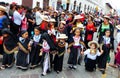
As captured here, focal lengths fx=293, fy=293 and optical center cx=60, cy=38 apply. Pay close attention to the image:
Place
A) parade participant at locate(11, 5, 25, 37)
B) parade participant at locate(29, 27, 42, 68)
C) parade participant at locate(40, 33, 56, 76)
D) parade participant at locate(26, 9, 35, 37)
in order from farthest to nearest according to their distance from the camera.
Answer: parade participant at locate(26, 9, 35, 37) < parade participant at locate(11, 5, 25, 37) < parade participant at locate(29, 27, 42, 68) < parade participant at locate(40, 33, 56, 76)

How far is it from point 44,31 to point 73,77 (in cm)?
165

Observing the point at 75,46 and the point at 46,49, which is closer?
the point at 46,49

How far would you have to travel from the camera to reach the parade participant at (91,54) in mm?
8802

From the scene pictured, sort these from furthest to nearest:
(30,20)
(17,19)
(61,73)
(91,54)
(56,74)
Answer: (30,20)
(17,19)
(91,54)
(61,73)
(56,74)

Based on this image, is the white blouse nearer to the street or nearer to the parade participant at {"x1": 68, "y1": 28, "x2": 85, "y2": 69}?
the parade participant at {"x1": 68, "y1": 28, "x2": 85, "y2": 69}

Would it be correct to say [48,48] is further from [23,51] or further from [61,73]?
[61,73]

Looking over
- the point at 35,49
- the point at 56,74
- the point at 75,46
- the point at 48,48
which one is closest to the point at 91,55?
the point at 75,46

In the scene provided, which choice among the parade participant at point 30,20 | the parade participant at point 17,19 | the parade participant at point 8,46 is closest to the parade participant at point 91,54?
the parade participant at point 8,46

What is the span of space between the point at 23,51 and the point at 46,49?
27.9 inches

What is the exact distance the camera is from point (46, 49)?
819 cm

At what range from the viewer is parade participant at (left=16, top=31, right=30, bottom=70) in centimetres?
837

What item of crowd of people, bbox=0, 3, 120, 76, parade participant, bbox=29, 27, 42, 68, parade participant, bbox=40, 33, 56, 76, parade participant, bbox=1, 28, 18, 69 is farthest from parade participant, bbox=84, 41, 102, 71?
parade participant, bbox=1, 28, 18, 69

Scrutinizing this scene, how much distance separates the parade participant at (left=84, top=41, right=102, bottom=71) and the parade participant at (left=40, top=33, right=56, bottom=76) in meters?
1.26

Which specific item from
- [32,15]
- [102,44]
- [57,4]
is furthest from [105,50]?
[57,4]
